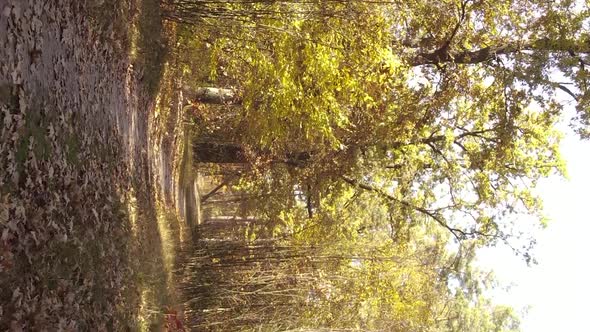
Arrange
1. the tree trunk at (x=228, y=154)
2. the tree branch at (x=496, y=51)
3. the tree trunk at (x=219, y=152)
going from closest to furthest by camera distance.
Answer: the tree branch at (x=496, y=51) → the tree trunk at (x=228, y=154) → the tree trunk at (x=219, y=152)

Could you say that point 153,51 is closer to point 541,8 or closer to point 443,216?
point 541,8

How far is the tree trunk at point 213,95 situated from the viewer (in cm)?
1184

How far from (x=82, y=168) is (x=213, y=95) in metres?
6.94

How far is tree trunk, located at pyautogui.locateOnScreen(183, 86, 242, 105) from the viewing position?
1184 cm

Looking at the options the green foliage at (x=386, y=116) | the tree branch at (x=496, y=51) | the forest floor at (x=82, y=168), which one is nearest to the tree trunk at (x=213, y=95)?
the green foliage at (x=386, y=116)

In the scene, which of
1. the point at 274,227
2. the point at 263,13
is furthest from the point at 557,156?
the point at 263,13

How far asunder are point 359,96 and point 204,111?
3.93 m

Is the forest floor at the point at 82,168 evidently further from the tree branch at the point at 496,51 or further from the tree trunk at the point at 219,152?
the tree branch at the point at 496,51

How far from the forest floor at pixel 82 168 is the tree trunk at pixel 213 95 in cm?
227

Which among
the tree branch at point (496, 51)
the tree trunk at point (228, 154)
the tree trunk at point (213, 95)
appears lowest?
the tree trunk at point (228, 154)

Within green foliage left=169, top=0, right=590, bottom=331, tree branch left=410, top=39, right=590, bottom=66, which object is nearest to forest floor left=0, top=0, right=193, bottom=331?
green foliage left=169, top=0, right=590, bottom=331

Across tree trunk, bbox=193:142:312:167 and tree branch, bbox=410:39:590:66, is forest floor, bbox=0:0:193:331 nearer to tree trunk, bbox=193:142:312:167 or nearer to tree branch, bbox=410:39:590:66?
tree trunk, bbox=193:142:312:167

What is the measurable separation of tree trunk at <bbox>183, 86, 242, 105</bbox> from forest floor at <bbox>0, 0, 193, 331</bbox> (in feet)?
7.45

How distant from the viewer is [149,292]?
7.46m
